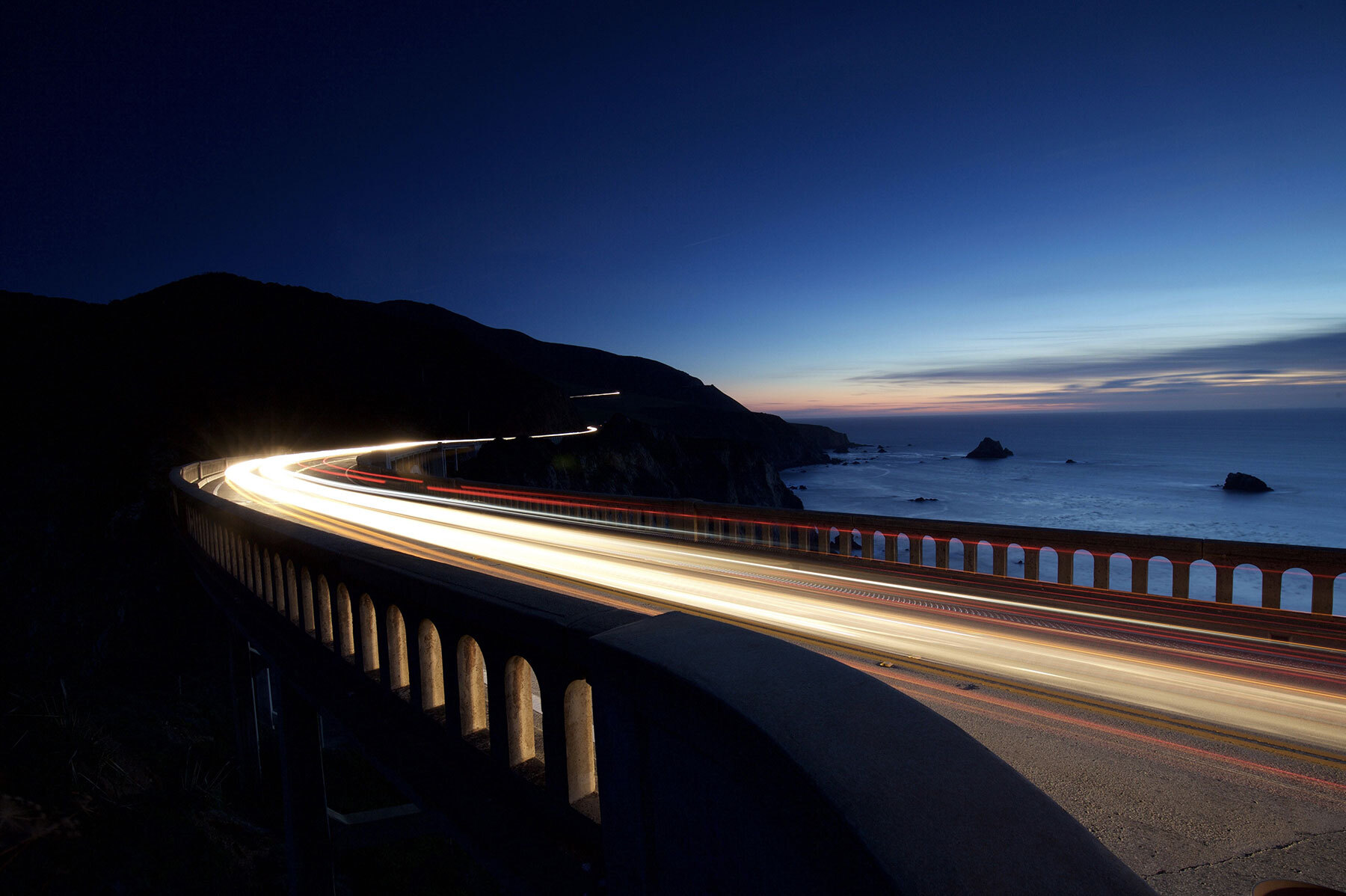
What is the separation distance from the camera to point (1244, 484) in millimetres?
86125

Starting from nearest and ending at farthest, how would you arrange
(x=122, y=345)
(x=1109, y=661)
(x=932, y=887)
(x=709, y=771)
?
(x=932, y=887)
(x=709, y=771)
(x=1109, y=661)
(x=122, y=345)

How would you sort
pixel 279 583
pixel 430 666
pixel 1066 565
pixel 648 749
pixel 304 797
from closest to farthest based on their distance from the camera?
Answer: pixel 648 749
pixel 430 666
pixel 279 583
pixel 1066 565
pixel 304 797

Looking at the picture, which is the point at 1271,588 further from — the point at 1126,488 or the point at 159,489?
the point at 1126,488

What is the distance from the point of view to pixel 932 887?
118 centimetres

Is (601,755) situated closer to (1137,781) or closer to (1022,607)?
(1137,781)

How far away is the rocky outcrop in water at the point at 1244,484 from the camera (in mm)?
84625

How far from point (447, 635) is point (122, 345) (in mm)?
141189

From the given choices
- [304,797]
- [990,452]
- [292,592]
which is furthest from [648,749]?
[990,452]

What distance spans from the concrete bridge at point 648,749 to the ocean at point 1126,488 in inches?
1896

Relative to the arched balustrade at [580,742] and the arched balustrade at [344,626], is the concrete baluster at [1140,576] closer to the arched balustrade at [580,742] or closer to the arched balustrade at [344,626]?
the arched balustrade at [580,742]

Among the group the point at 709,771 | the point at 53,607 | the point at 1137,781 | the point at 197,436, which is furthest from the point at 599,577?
the point at 197,436

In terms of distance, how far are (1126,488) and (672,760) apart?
116534 millimetres

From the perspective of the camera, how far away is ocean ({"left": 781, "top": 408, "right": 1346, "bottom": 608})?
70.3 metres

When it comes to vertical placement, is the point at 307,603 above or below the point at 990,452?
above
